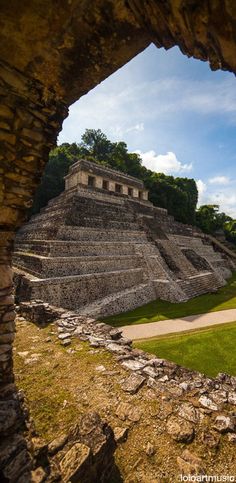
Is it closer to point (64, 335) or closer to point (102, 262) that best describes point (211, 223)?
point (102, 262)

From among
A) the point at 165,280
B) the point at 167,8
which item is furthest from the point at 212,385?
the point at 165,280

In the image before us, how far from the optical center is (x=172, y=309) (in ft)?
39.8

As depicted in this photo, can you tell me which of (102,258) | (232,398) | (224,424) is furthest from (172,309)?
(224,424)

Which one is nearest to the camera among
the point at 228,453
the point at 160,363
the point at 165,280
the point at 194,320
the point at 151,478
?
the point at 151,478

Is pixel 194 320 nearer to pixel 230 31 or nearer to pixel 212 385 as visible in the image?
pixel 212 385

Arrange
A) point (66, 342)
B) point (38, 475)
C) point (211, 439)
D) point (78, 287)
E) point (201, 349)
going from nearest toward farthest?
1. point (38, 475)
2. point (211, 439)
3. point (66, 342)
4. point (201, 349)
5. point (78, 287)

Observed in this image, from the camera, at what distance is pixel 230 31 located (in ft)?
5.47

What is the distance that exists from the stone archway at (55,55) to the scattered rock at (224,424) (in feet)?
9.34

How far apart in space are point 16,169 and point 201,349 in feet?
24.2

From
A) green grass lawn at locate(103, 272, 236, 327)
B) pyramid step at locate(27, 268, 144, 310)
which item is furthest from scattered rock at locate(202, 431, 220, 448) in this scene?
pyramid step at locate(27, 268, 144, 310)

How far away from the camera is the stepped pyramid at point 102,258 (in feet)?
35.7

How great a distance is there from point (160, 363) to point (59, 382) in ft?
6.85

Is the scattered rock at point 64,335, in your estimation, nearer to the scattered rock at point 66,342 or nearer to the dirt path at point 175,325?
the scattered rock at point 66,342

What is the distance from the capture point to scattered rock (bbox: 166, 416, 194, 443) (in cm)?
335
